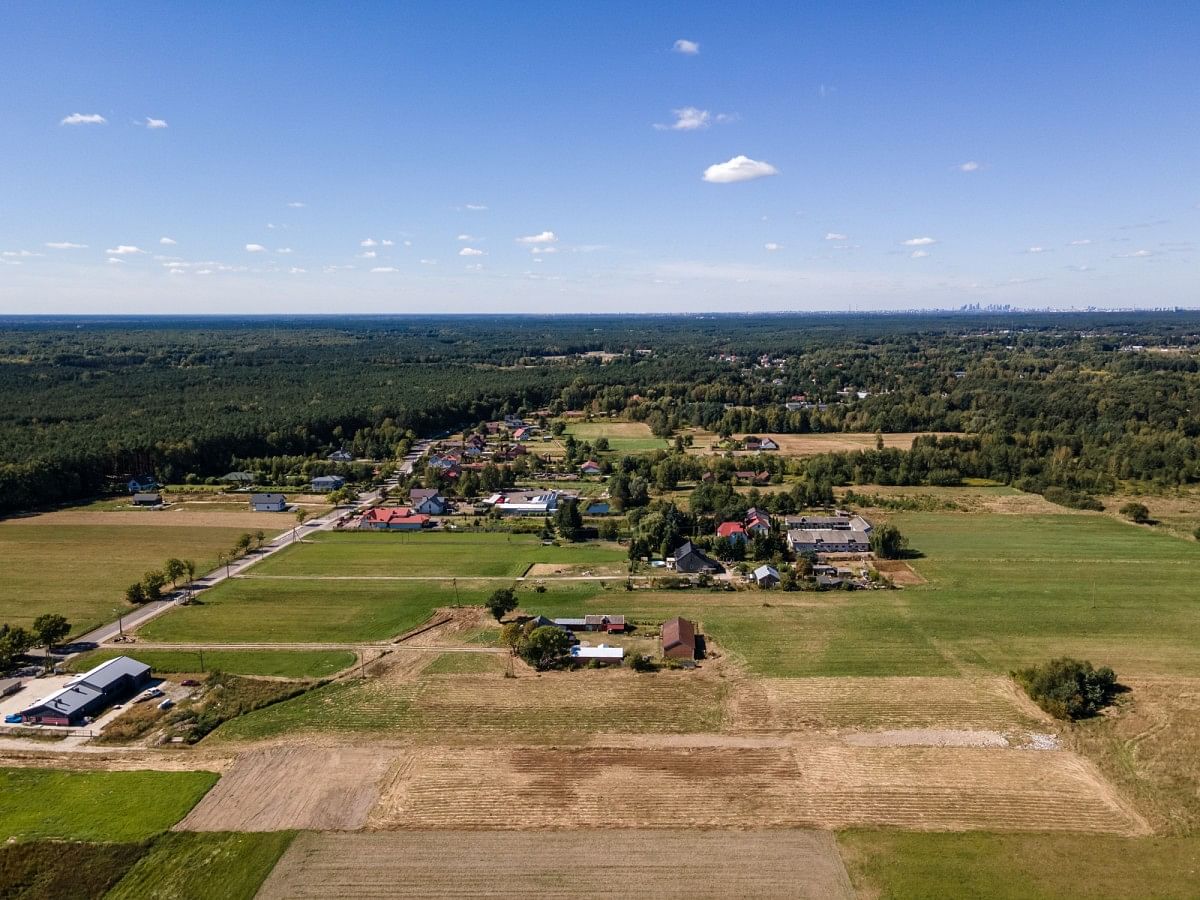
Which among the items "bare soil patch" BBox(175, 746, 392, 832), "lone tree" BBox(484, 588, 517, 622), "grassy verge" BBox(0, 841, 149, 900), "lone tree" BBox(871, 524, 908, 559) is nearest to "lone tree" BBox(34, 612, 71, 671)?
"grassy verge" BBox(0, 841, 149, 900)

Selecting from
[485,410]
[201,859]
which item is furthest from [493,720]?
[485,410]

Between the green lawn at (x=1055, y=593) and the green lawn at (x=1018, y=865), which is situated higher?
the green lawn at (x=1055, y=593)

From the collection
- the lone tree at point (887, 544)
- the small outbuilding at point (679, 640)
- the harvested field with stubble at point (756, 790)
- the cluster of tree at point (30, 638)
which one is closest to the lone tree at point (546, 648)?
the small outbuilding at point (679, 640)

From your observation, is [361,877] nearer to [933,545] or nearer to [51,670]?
[51,670]

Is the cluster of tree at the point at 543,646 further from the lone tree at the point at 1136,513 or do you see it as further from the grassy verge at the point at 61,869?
the lone tree at the point at 1136,513

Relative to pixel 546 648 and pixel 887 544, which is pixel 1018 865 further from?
pixel 887 544
